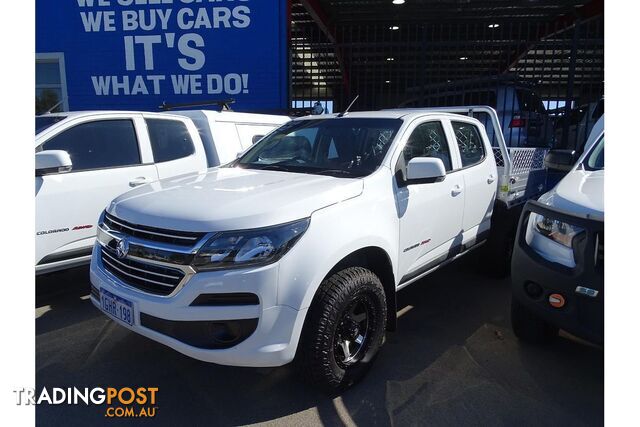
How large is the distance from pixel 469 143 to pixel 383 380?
Answer: 2500mm

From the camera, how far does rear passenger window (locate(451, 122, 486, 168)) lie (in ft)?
13.5

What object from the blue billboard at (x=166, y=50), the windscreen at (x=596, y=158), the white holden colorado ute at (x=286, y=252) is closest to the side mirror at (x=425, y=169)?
the white holden colorado ute at (x=286, y=252)

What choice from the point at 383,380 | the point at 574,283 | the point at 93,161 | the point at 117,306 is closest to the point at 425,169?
the point at 574,283

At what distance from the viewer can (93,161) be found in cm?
426

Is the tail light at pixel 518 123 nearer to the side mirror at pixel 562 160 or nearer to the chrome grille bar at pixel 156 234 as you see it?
the side mirror at pixel 562 160

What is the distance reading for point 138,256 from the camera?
Answer: 8.21ft

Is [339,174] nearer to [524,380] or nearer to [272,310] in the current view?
[272,310]

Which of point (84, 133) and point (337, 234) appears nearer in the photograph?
point (337, 234)

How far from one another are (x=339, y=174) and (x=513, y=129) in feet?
22.9

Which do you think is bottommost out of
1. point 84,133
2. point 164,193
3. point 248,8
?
point 164,193

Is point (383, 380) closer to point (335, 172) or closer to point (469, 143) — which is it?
point (335, 172)

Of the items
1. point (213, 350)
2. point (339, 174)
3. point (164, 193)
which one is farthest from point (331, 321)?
point (164, 193)

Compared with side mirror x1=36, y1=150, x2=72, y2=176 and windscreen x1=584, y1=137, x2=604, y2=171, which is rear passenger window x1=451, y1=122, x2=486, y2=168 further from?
side mirror x1=36, y1=150, x2=72, y2=176

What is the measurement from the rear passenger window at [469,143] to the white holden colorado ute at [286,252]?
0.62m
